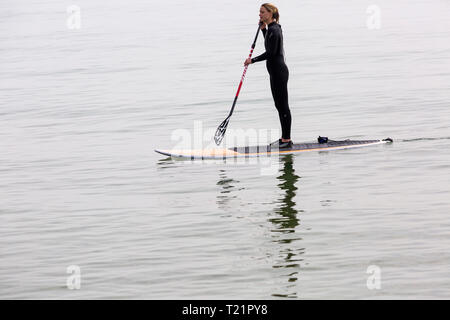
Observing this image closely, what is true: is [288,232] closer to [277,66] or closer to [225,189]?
[225,189]

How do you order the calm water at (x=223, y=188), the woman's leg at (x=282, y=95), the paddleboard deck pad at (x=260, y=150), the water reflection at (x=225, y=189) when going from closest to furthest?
the calm water at (x=223, y=188), the water reflection at (x=225, y=189), the woman's leg at (x=282, y=95), the paddleboard deck pad at (x=260, y=150)

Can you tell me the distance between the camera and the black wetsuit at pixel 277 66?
14125mm

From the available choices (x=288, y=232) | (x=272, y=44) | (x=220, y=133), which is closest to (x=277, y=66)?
(x=272, y=44)

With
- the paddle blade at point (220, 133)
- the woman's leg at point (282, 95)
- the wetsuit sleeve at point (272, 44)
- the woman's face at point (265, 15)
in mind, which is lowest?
the paddle blade at point (220, 133)

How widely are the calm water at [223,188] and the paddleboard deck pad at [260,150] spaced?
0.68 feet

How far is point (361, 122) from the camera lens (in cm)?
1823

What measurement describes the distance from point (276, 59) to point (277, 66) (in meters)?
0.12

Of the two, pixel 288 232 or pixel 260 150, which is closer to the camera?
pixel 288 232

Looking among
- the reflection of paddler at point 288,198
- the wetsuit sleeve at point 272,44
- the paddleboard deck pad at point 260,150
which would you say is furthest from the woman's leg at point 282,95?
the reflection of paddler at point 288,198

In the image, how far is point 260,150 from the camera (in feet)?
49.4

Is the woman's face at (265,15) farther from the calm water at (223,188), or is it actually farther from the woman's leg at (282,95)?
the calm water at (223,188)

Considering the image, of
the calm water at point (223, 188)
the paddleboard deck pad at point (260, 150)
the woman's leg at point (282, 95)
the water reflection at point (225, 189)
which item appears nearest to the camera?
the calm water at point (223, 188)

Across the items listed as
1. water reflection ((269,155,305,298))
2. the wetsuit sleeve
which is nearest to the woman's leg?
the wetsuit sleeve

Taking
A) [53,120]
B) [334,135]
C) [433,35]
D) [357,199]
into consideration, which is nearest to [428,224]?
[357,199]
